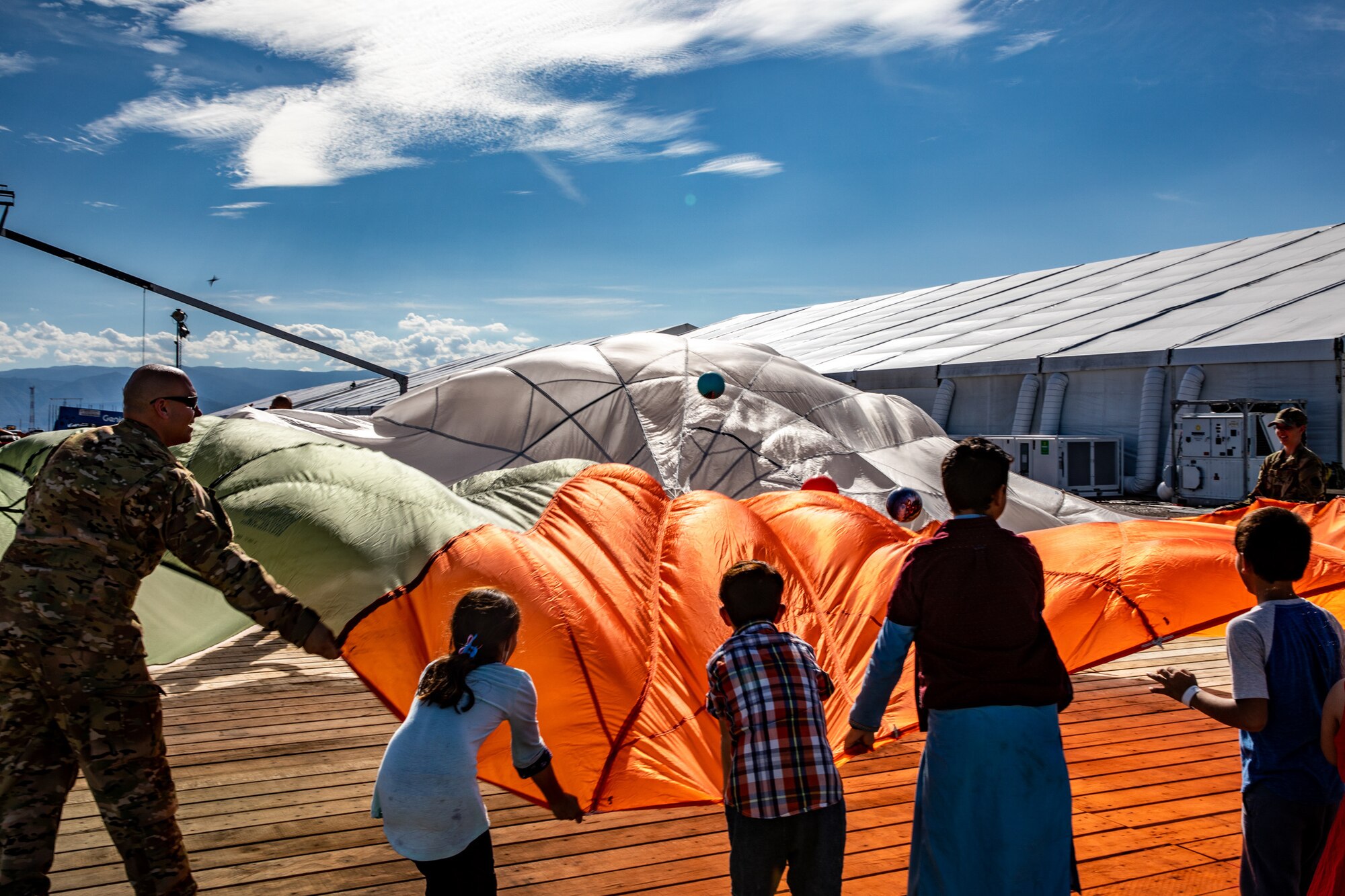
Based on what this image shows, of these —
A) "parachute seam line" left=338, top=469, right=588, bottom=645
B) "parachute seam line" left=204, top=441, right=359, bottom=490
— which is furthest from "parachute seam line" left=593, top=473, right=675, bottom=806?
"parachute seam line" left=204, top=441, right=359, bottom=490

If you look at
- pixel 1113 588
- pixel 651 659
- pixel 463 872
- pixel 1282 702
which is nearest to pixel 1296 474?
pixel 1113 588

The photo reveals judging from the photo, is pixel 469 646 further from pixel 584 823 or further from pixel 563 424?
pixel 563 424

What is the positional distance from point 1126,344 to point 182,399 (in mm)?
21649

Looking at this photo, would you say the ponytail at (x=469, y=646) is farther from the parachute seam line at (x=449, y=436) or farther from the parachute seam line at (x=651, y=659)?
the parachute seam line at (x=449, y=436)

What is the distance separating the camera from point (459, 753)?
2658 millimetres

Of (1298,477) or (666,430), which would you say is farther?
(666,430)

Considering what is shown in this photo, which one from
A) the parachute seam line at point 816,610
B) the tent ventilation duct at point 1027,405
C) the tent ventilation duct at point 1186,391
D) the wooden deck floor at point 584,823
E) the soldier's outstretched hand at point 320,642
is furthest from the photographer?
the tent ventilation duct at point 1027,405

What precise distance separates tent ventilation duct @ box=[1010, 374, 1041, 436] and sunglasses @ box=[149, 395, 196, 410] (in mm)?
21289

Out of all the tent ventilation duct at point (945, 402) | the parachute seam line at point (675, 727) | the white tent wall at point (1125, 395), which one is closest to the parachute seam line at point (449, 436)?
the parachute seam line at point (675, 727)

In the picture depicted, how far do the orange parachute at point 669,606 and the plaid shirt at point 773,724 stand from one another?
122 cm

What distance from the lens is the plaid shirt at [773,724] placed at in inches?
108

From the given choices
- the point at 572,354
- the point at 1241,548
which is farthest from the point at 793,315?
the point at 1241,548

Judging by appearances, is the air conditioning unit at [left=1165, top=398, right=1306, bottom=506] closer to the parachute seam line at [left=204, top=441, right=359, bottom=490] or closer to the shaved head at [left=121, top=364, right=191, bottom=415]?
the parachute seam line at [left=204, top=441, right=359, bottom=490]

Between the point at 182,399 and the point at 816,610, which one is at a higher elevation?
the point at 182,399
